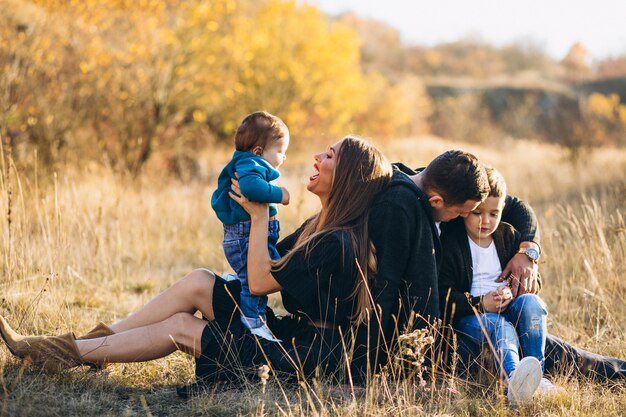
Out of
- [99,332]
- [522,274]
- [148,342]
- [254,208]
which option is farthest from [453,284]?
[99,332]

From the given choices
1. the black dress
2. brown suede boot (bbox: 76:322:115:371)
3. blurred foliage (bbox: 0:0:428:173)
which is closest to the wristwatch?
the black dress

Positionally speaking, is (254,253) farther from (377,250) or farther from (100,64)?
→ (100,64)

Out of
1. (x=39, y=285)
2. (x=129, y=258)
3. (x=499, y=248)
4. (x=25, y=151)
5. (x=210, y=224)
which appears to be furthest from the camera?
(x=25, y=151)

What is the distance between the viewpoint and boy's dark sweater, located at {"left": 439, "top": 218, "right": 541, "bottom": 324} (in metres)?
3.47

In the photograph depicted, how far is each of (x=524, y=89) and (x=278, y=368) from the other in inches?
1444

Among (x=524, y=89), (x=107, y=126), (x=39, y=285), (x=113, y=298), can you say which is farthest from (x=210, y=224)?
(x=524, y=89)

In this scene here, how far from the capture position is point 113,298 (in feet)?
16.8

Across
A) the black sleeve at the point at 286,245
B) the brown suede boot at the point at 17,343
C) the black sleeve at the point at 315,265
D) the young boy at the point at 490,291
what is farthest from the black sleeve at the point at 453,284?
the brown suede boot at the point at 17,343

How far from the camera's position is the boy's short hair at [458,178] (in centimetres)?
330

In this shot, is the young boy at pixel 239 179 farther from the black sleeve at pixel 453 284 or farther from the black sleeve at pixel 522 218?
the black sleeve at pixel 522 218

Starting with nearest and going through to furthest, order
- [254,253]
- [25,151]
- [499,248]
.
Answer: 1. [254,253]
2. [499,248]
3. [25,151]

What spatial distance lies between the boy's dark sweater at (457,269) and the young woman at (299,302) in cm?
49

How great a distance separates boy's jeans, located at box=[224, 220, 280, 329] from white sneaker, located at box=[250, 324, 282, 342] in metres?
0.02

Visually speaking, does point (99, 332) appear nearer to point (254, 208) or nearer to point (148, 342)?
point (148, 342)
